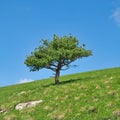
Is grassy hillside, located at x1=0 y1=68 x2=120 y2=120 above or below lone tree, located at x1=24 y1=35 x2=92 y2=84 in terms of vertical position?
below

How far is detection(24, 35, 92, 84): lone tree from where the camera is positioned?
195ft

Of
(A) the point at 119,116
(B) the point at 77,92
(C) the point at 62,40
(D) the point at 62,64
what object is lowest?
(A) the point at 119,116

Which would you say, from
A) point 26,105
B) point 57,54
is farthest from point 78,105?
point 57,54

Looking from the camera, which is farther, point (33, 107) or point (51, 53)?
point (51, 53)

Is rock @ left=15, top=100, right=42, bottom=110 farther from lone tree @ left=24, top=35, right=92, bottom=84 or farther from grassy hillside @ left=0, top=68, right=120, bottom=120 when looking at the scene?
lone tree @ left=24, top=35, right=92, bottom=84

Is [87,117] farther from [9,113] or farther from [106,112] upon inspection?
[9,113]

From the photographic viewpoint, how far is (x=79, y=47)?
62344mm

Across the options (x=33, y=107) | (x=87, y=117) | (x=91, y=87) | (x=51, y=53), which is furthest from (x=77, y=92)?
(x=51, y=53)

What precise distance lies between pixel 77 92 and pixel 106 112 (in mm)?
11188

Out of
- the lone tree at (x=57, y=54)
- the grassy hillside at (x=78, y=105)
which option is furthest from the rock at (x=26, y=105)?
the lone tree at (x=57, y=54)

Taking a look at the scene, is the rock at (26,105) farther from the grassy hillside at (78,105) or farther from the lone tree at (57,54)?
the lone tree at (57,54)

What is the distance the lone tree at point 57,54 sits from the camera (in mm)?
59438

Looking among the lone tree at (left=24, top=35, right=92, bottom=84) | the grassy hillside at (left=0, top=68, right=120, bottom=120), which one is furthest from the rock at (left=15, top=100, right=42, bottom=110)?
the lone tree at (left=24, top=35, right=92, bottom=84)

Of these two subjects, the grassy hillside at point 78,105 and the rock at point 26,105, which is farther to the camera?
the rock at point 26,105
